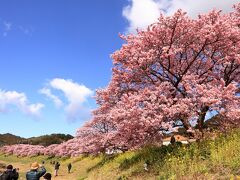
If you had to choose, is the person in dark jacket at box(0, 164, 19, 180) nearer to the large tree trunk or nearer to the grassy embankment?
the grassy embankment

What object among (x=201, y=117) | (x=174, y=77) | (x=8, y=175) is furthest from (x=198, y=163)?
(x=174, y=77)

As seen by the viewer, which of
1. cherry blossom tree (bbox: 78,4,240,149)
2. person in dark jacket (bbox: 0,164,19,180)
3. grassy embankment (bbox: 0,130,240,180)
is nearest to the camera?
grassy embankment (bbox: 0,130,240,180)

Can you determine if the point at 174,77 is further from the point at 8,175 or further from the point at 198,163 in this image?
the point at 8,175

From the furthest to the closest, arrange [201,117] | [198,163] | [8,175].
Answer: [201,117]
[198,163]
[8,175]

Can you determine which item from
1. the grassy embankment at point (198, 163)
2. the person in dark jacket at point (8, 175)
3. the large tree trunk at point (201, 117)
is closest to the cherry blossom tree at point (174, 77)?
the large tree trunk at point (201, 117)

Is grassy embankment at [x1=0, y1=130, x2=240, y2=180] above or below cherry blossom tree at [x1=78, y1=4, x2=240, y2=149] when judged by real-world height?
below

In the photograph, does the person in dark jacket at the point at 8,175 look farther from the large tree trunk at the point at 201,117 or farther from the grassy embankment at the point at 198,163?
the large tree trunk at the point at 201,117

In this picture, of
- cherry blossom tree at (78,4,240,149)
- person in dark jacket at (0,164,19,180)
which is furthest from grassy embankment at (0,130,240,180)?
person in dark jacket at (0,164,19,180)

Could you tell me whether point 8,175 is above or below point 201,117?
below

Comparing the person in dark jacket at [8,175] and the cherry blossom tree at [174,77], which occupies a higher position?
the cherry blossom tree at [174,77]

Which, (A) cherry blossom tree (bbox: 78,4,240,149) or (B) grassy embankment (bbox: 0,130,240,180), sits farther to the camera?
(A) cherry blossom tree (bbox: 78,4,240,149)

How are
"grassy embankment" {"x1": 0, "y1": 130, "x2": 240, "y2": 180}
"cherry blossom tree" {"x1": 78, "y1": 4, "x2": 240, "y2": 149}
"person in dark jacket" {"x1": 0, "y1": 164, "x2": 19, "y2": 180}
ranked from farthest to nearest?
"cherry blossom tree" {"x1": 78, "y1": 4, "x2": 240, "y2": 149} < "person in dark jacket" {"x1": 0, "y1": 164, "x2": 19, "y2": 180} < "grassy embankment" {"x1": 0, "y1": 130, "x2": 240, "y2": 180}

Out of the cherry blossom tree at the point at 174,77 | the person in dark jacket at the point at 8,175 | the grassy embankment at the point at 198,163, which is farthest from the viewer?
the cherry blossom tree at the point at 174,77

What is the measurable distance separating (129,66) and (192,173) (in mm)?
11197
